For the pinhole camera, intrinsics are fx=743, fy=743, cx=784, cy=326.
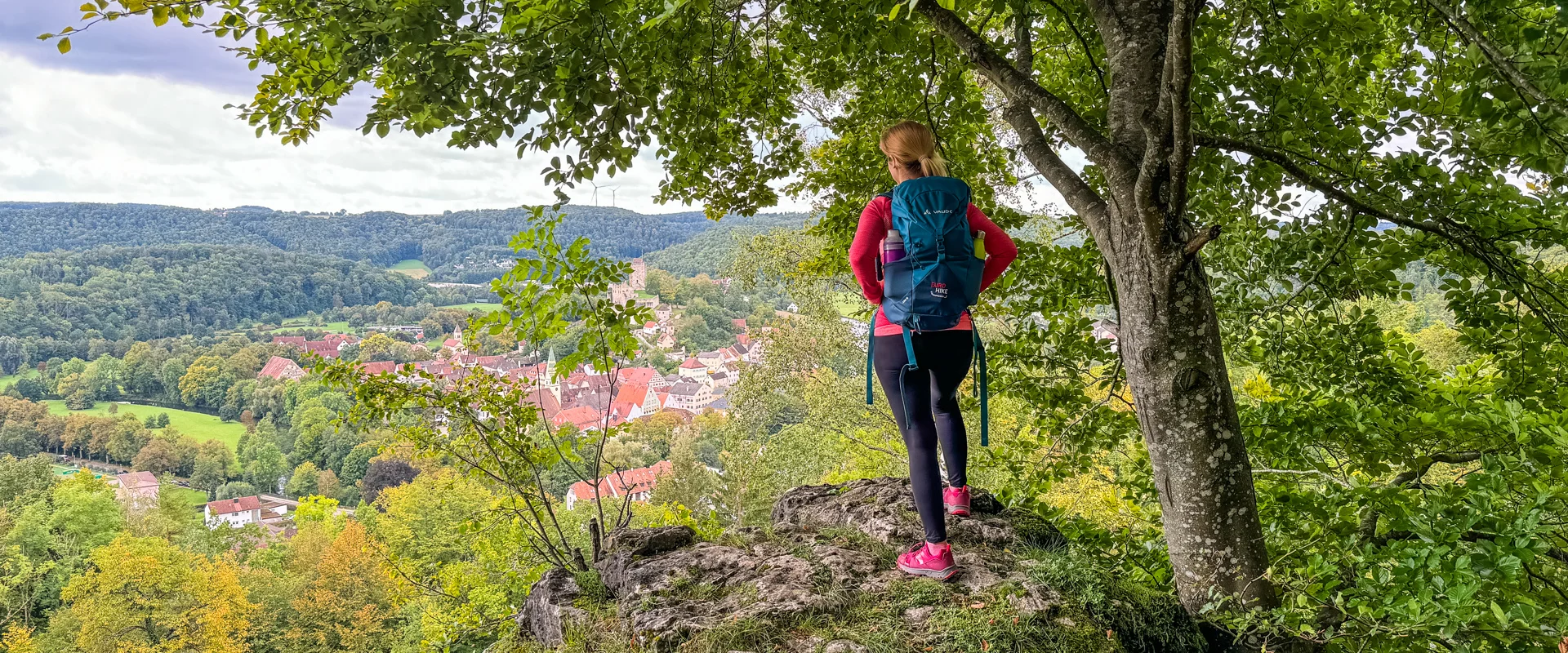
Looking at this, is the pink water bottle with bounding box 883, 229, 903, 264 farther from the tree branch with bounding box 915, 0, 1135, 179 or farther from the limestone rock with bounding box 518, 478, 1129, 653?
the limestone rock with bounding box 518, 478, 1129, 653

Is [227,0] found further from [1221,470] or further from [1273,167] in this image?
[1273,167]

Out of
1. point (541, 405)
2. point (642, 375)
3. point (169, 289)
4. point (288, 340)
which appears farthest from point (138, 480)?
point (541, 405)

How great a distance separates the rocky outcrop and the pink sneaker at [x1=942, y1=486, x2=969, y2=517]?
0.26ft

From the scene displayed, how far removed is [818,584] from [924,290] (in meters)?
1.20

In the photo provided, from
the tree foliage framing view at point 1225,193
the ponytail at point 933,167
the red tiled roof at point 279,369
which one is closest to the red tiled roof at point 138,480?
A: the red tiled roof at point 279,369

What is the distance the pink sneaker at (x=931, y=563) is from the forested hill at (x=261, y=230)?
3386 inches

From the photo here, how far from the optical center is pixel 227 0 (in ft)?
8.41

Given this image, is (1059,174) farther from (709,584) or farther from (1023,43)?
(709,584)

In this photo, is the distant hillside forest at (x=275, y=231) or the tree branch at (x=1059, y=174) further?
the distant hillside forest at (x=275, y=231)

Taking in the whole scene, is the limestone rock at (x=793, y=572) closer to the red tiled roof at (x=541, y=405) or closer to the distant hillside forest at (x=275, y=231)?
the red tiled roof at (x=541, y=405)

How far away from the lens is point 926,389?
2.79m

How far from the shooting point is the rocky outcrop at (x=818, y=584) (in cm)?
256

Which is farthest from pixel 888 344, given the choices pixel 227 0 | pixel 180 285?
pixel 180 285

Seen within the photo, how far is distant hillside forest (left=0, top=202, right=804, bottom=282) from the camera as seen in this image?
8825 centimetres
